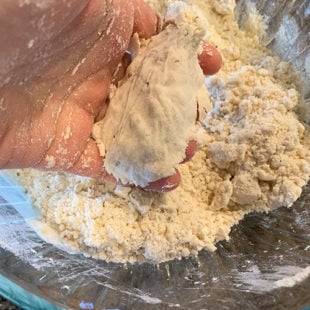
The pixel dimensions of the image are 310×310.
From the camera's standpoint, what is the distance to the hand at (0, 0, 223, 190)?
74 cm

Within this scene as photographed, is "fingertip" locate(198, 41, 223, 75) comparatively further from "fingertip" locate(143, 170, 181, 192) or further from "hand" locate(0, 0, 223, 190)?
"fingertip" locate(143, 170, 181, 192)

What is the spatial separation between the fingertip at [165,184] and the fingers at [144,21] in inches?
12.3

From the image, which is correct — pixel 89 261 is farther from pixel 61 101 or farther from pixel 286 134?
pixel 286 134

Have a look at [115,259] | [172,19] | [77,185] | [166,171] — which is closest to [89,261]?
[115,259]

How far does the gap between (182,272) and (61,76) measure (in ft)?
1.75

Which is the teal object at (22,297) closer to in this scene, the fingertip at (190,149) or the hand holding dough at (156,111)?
the hand holding dough at (156,111)

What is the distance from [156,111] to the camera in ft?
3.10

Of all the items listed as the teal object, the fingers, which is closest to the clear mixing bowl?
the teal object

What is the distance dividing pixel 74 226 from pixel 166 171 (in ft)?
0.87

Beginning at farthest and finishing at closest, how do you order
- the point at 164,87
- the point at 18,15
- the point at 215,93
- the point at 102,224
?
the point at 215,93 < the point at 102,224 < the point at 164,87 < the point at 18,15

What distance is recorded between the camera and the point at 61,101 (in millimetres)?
975

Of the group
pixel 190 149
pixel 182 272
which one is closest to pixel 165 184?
pixel 190 149

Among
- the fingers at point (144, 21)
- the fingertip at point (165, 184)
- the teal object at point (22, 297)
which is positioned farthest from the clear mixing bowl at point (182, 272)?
the fingers at point (144, 21)

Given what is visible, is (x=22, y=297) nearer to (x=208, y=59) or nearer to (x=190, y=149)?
(x=190, y=149)
